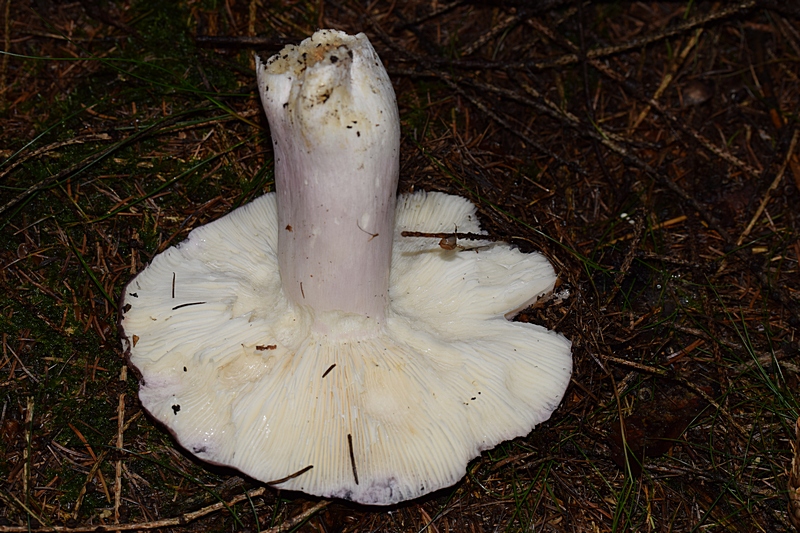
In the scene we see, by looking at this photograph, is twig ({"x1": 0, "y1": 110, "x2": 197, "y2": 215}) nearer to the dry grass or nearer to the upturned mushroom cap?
the dry grass

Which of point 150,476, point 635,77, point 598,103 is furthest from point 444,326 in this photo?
point 635,77

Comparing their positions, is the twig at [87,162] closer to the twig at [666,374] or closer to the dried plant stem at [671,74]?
the twig at [666,374]

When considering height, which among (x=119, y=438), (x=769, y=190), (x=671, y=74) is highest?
(x=671, y=74)

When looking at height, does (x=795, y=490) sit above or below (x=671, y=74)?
below

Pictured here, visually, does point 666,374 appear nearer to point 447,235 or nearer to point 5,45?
point 447,235

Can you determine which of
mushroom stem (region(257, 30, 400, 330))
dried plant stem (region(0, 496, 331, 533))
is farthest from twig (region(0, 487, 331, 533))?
mushroom stem (region(257, 30, 400, 330))

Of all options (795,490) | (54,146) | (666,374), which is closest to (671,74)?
(666,374)
